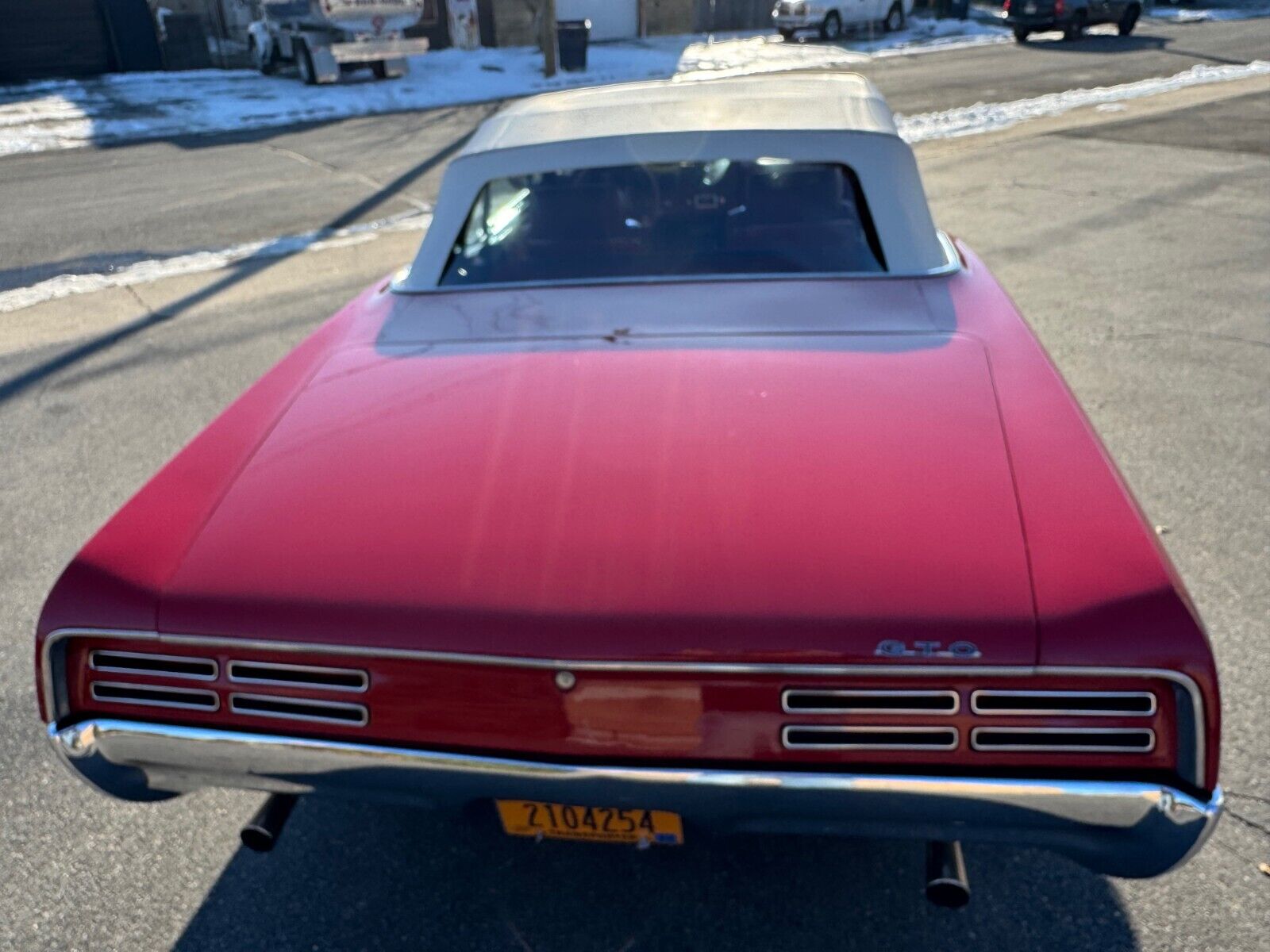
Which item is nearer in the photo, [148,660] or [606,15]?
[148,660]

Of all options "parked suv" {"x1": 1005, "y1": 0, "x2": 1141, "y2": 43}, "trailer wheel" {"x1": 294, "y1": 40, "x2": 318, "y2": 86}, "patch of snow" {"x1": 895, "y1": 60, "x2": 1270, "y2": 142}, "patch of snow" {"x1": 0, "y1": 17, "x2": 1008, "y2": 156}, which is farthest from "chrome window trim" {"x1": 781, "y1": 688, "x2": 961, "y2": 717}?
"parked suv" {"x1": 1005, "y1": 0, "x2": 1141, "y2": 43}

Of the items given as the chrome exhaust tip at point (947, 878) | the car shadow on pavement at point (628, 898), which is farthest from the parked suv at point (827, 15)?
the chrome exhaust tip at point (947, 878)

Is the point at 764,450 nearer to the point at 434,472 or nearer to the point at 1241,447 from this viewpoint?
the point at 434,472

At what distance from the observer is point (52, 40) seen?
22281 mm

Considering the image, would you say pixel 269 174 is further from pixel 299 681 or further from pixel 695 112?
pixel 299 681

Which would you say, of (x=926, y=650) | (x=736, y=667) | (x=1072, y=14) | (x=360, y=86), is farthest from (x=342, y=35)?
(x=926, y=650)

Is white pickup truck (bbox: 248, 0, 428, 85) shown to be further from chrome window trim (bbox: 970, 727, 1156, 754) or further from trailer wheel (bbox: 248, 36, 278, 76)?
chrome window trim (bbox: 970, 727, 1156, 754)

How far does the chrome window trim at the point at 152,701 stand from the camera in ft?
6.91

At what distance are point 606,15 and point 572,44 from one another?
24.2ft

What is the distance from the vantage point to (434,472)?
2.31 metres

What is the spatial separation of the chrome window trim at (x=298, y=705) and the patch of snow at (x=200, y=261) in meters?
5.62

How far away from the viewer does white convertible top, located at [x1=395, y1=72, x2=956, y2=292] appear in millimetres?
3287

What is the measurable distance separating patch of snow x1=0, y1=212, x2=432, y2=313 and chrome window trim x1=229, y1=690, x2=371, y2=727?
5.62 metres

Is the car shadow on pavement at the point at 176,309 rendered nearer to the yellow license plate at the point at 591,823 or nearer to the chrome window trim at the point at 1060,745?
the yellow license plate at the point at 591,823
